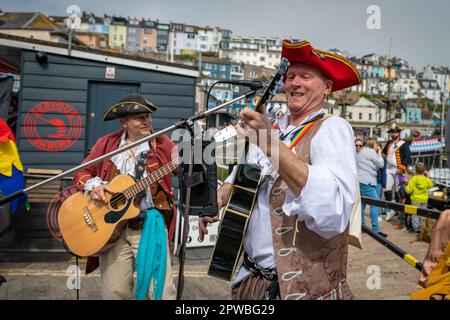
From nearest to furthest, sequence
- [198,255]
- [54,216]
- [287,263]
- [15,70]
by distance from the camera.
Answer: [287,263] → [54,216] → [198,255] → [15,70]

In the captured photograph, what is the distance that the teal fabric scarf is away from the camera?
2984 millimetres

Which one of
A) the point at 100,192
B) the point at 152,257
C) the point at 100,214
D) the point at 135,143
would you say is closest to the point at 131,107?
the point at 100,192

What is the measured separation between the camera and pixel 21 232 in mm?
5547

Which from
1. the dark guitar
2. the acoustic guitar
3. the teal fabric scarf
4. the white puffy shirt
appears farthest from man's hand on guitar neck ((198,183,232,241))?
the teal fabric scarf

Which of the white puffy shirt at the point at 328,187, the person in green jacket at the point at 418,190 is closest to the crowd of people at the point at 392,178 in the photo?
the person in green jacket at the point at 418,190

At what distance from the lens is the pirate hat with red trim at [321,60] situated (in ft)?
5.83

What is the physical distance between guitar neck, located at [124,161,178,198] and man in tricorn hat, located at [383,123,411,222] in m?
7.65

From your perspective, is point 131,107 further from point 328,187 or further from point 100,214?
point 328,187

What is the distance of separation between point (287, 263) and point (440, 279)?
2.30 ft

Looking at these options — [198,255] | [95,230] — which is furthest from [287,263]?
[198,255]

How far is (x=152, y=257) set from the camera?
3.02 meters

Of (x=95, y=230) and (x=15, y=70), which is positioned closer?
(x=95, y=230)

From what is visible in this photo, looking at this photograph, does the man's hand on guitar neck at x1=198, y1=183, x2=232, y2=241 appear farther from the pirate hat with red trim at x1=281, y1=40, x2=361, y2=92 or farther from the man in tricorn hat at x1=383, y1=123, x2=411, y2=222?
the man in tricorn hat at x1=383, y1=123, x2=411, y2=222

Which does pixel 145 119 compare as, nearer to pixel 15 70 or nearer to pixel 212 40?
pixel 15 70
